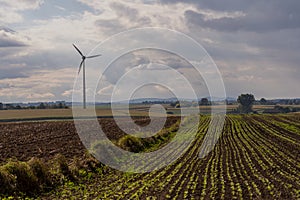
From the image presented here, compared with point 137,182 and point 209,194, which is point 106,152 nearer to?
point 137,182

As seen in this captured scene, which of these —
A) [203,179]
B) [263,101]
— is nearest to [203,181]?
[203,179]

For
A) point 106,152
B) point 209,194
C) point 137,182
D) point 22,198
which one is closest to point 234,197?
point 209,194

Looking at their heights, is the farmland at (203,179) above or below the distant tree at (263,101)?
below

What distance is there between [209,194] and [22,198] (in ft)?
19.3

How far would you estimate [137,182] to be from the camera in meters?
15.1

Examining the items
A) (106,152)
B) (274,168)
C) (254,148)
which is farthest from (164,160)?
(254,148)

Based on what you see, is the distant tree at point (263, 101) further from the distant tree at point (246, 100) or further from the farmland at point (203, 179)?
the farmland at point (203, 179)

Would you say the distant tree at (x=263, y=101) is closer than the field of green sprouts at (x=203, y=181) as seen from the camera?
No

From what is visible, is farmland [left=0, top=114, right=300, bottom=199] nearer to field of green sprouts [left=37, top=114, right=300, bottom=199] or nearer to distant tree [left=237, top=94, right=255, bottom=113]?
field of green sprouts [left=37, top=114, right=300, bottom=199]

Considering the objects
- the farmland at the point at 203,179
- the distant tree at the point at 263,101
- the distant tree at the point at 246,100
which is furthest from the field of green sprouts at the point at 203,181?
the distant tree at the point at 263,101

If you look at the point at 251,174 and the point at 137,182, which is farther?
the point at 251,174

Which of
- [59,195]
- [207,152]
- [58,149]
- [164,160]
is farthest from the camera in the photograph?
[58,149]

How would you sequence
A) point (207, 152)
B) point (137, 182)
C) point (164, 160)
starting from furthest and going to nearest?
1. point (207, 152)
2. point (164, 160)
3. point (137, 182)

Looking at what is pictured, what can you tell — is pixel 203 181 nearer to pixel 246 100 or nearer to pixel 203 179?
pixel 203 179
